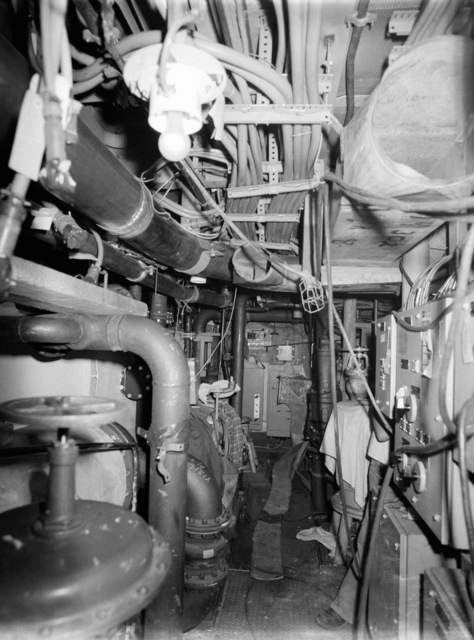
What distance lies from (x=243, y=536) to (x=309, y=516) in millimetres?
1059

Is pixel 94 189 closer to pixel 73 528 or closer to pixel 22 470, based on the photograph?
pixel 73 528

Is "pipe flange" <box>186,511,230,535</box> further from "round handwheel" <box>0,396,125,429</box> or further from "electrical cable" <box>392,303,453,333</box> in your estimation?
"round handwheel" <box>0,396,125,429</box>

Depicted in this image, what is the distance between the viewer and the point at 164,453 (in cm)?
185

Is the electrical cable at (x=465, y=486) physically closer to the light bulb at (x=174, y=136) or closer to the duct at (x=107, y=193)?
the light bulb at (x=174, y=136)

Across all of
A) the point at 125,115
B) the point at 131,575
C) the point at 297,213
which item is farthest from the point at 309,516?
the point at 125,115

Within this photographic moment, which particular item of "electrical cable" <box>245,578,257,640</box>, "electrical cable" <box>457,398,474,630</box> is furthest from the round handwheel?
"electrical cable" <box>245,578,257,640</box>

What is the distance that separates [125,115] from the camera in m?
2.04

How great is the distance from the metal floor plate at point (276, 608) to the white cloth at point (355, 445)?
95 centimetres

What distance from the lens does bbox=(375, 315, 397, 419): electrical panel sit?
90.2 inches

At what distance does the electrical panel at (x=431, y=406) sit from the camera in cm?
135

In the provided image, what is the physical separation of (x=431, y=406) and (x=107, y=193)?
161 centimetres

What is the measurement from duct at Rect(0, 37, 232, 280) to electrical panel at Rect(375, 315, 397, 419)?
1378 mm

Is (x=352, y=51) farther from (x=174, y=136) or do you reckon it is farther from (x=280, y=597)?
(x=280, y=597)

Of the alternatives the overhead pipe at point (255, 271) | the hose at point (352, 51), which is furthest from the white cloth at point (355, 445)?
the hose at point (352, 51)
